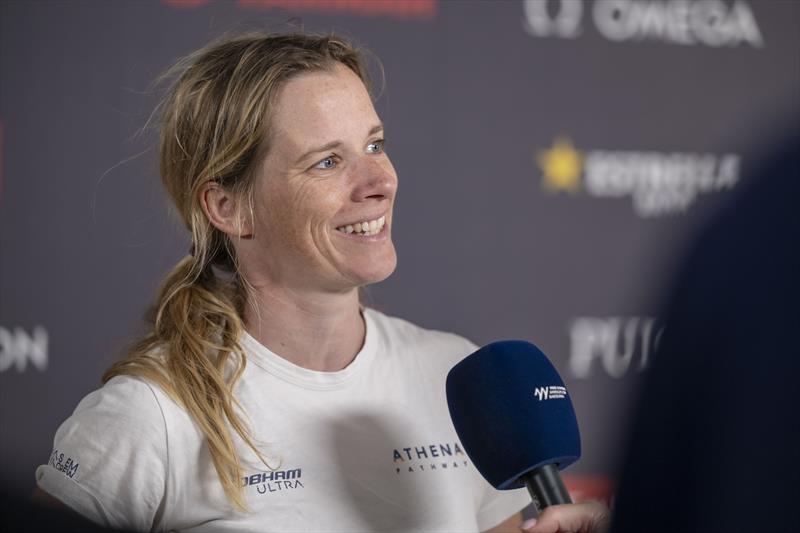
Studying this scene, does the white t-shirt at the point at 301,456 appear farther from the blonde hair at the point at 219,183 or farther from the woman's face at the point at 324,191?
the woman's face at the point at 324,191

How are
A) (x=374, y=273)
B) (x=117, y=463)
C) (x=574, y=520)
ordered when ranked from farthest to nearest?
(x=374, y=273) < (x=117, y=463) < (x=574, y=520)

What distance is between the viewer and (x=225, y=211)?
4.28ft

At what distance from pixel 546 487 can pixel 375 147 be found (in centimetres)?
57

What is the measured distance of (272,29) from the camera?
1728 mm

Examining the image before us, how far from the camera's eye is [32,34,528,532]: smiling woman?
1152 millimetres

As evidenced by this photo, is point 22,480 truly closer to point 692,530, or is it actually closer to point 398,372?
point 398,372

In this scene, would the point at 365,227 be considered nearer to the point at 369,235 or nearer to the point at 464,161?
the point at 369,235

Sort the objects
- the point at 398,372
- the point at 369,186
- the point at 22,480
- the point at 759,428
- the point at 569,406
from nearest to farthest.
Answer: the point at 759,428, the point at 569,406, the point at 369,186, the point at 398,372, the point at 22,480

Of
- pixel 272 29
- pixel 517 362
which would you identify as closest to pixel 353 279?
pixel 517 362

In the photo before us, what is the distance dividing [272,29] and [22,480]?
0.87 meters

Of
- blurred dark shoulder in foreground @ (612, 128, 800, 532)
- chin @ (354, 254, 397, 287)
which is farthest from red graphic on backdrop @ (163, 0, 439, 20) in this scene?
blurred dark shoulder in foreground @ (612, 128, 800, 532)

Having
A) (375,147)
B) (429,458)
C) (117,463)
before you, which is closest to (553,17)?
(375,147)

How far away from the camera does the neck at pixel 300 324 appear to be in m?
1.28

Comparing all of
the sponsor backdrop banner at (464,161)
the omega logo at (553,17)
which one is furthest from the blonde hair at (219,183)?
the omega logo at (553,17)
